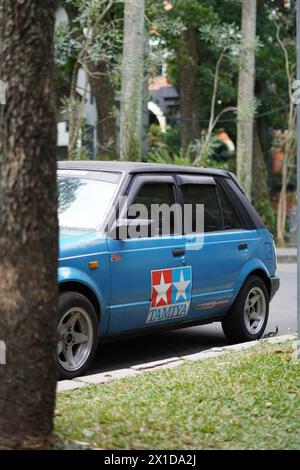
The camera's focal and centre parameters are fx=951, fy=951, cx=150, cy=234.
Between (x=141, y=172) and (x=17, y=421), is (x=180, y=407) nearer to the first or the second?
(x=17, y=421)

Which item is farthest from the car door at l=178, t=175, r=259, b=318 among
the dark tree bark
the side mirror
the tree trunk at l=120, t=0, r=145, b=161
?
the tree trunk at l=120, t=0, r=145, b=161

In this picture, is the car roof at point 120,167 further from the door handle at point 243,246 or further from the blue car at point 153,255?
the door handle at point 243,246

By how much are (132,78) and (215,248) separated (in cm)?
1019

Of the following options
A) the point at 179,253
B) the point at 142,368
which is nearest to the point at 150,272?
the point at 179,253

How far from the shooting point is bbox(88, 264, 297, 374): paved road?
8.95 meters

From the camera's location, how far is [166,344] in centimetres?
996

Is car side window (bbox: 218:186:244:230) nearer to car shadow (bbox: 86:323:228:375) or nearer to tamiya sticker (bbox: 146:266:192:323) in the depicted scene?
tamiya sticker (bbox: 146:266:192:323)

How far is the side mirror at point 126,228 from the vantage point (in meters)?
8.15

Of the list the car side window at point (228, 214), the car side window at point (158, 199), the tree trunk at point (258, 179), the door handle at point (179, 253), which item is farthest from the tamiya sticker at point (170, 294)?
the tree trunk at point (258, 179)

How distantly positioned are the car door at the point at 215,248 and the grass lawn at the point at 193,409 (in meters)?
1.32

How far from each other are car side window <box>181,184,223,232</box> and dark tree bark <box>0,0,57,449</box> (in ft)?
14.9

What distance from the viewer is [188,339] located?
10.3 meters

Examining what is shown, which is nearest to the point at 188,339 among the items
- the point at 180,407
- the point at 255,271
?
the point at 255,271

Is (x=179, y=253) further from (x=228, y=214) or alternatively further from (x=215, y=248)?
(x=228, y=214)
